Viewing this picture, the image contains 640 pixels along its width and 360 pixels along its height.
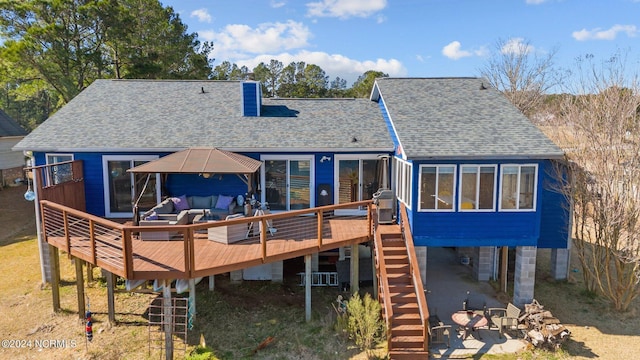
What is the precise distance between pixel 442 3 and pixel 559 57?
15081 millimetres

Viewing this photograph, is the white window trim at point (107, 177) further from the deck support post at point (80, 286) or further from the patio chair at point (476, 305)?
the patio chair at point (476, 305)

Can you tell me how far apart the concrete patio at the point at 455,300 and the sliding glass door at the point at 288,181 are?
4771mm

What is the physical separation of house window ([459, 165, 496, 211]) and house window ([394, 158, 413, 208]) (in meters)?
1.32

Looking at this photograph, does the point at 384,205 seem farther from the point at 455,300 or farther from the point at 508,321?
the point at 508,321

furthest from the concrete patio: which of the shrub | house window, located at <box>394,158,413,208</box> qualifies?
house window, located at <box>394,158,413,208</box>

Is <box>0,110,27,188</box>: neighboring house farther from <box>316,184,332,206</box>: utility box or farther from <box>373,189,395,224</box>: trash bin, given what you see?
<box>373,189,395,224</box>: trash bin

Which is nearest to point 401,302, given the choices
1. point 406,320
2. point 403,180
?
point 406,320

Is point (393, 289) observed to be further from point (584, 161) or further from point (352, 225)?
point (584, 161)

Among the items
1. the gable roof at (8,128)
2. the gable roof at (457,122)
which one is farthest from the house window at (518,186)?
the gable roof at (8,128)

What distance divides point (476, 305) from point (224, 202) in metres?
7.61

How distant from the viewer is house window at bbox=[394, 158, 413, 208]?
1045 centimetres

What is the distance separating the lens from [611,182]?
34.4 feet

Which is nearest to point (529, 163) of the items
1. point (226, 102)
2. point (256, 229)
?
point (256, 229)

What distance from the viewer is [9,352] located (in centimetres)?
910
